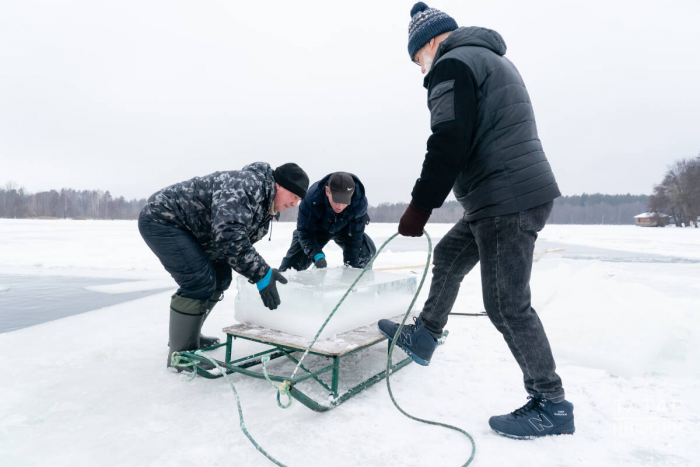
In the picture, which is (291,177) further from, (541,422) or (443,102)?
(541,422)

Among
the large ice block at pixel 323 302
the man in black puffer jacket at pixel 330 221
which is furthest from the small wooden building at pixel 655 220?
the large ice block at pixel 323 302

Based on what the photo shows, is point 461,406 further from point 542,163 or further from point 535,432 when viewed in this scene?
point 542,163

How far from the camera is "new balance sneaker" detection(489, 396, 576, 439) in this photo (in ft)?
5.82

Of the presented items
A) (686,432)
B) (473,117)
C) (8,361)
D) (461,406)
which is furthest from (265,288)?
(686,432)

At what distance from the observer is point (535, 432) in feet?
5.81

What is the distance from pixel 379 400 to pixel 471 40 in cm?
185

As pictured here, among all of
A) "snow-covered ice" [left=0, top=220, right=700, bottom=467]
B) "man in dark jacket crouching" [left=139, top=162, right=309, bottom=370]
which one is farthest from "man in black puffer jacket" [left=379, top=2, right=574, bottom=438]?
"man in dark jacket crouching" [left=139, top=162, right=309, bottom=370]

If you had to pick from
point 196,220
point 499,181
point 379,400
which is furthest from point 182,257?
point 499,181

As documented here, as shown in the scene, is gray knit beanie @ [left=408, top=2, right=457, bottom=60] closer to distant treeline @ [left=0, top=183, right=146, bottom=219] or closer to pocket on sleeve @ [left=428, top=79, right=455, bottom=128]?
pocket on sleeve @ [left=428, top=79, right=455, bottom=128]

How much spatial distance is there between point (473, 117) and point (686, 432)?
174 cm

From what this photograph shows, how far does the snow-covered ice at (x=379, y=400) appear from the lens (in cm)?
165

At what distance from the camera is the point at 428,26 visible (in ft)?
6.43

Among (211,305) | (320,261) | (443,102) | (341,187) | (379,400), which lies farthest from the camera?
(320,261)

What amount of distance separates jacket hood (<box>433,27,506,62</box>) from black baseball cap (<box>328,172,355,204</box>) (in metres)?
1.75
